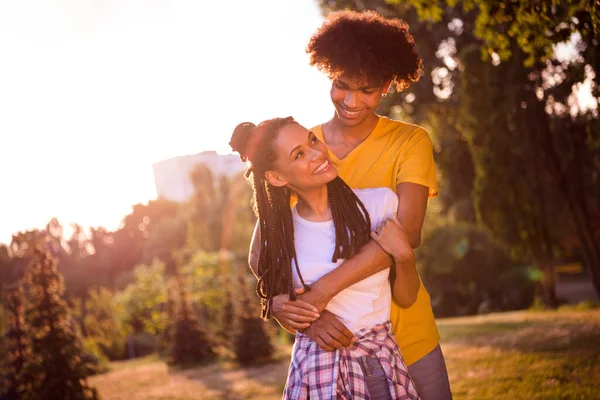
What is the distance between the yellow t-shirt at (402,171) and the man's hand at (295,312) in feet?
1.80

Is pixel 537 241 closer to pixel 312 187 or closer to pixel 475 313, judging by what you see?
pixel 475 313

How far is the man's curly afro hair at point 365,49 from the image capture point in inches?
128

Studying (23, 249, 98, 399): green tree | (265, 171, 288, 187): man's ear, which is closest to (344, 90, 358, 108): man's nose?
(265, 171, 288, 187): man's ear

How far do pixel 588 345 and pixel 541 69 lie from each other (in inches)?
239

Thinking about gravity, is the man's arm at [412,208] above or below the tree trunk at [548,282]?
above

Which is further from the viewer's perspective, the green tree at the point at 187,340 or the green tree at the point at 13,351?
the green tree at the point at 187,340

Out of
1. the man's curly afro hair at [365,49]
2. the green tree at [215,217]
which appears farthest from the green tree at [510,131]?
the green tree at [215,217]

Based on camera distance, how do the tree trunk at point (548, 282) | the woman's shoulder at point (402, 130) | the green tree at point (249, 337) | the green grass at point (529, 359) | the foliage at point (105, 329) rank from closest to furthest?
the woman's shoulder at point (402, 130) < the green grass at point (529, 359) < the green tree at point (249, 337) < the tree trunk at point (548, 282) < the foliage at point (105, 329)

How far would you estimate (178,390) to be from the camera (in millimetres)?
11641

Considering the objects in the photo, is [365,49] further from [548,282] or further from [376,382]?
[548,282]

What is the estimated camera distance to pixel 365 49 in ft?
10.8

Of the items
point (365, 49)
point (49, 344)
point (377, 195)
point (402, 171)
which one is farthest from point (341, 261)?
point (49, 344)

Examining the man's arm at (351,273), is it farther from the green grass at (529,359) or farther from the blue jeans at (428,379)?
the green grass at (529,359)

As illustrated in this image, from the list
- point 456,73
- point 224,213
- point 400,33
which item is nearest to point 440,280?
point 456,73
